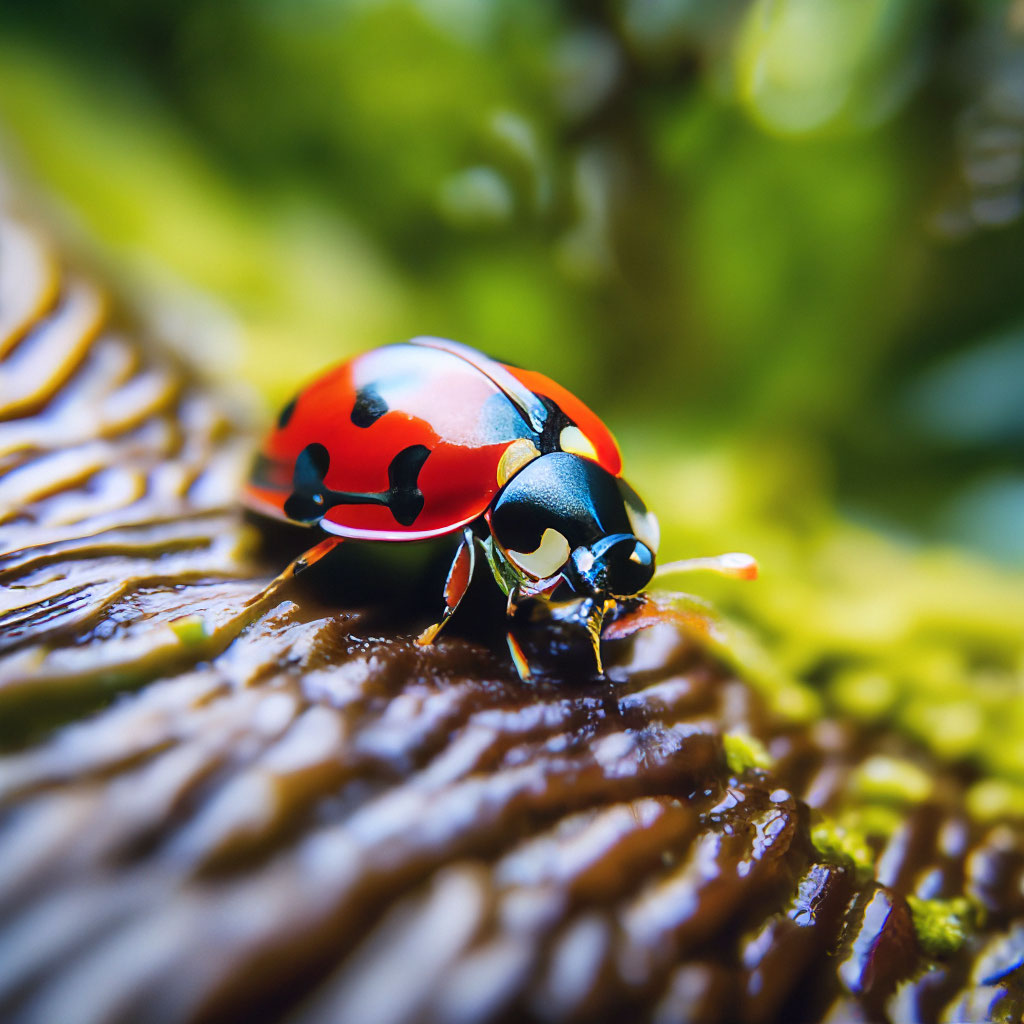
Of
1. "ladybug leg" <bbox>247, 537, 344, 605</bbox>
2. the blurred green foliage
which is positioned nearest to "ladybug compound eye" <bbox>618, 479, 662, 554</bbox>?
"ladybug leg" <bbox>247, 537, 344, 605</bbox>

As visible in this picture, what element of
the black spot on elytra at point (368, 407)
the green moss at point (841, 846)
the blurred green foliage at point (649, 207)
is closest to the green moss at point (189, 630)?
the black spot on elytra at point (368, 407)

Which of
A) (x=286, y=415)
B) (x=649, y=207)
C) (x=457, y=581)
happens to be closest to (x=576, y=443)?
(x=457, y=581)

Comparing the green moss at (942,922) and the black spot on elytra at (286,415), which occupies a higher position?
the black spot on elytra at (286,415)

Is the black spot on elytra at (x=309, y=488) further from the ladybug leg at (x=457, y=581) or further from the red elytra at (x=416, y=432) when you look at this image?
the ladybug leg at (x=457, y=581)

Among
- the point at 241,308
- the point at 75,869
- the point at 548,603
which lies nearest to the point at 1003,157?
the point at 548,603

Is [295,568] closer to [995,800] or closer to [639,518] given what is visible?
[639,518]

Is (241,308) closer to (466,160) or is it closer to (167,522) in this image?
(466,160)
